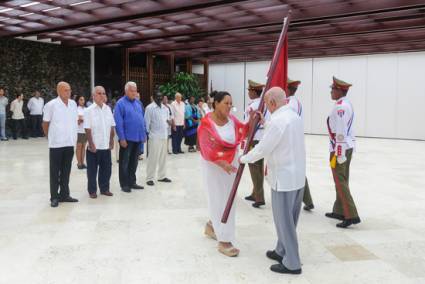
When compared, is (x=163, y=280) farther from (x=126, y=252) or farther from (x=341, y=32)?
(x=341, y=32)

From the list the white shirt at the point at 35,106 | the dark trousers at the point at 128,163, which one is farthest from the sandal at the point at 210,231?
the white shirt at the point at 35,106

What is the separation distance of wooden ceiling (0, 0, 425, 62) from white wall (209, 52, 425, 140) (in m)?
0.74

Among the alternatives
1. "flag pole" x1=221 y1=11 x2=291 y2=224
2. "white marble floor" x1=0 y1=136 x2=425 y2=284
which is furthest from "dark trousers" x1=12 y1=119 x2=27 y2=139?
"flag pole" x1=221 y1=11 x2=291 y2=224

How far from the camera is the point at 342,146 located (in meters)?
3.95

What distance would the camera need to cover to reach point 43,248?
3377 millimetres

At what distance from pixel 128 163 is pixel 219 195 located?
8.38 ft

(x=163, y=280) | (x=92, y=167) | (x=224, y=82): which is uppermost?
(x=224, y=82)

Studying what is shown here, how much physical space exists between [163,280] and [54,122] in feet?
8.77

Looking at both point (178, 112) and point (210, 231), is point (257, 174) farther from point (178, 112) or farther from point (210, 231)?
point (178, 112)

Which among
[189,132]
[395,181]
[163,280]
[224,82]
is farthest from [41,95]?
[163,280]

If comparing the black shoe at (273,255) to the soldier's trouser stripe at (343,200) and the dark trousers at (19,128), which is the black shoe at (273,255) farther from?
the dark trousers at (19,128)

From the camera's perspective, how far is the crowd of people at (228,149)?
2836mm

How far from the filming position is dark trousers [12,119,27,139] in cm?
1319

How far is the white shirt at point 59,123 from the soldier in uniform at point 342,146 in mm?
2940
